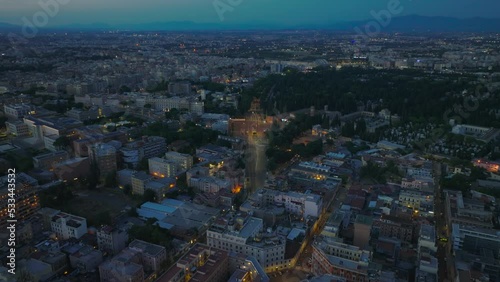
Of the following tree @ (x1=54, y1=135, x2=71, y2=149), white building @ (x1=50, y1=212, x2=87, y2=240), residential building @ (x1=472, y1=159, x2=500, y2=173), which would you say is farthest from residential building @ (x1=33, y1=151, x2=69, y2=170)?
residential building @ (x1=472, y1=159, x2=500, y2=173)

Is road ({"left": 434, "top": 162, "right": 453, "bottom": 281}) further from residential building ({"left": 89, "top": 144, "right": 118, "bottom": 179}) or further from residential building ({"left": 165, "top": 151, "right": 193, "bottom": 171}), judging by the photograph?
residential building ({"left": 89, "top": 144, "right": 118, "bottom": 179})

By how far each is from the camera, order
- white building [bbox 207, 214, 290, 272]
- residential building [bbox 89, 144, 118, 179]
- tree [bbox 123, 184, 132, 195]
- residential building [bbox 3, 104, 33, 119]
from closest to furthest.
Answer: white building [bbox 207, 214, 290, 272] → tree [bbox 123, 184, 132, 195] → residential building [bbox 89, 144, 118, 179] → residential building [bbox 3, 104, 33, 119]

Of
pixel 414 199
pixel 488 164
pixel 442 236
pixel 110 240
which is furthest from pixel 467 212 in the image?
pixel 110 240

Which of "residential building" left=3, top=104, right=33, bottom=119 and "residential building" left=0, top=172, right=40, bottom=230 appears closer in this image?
"residential building" left=0, top=172, right=40, bottom=230

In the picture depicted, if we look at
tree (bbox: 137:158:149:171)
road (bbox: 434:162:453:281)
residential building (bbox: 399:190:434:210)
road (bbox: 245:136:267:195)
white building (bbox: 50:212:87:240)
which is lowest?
road (bbox: 245:136:267:195)

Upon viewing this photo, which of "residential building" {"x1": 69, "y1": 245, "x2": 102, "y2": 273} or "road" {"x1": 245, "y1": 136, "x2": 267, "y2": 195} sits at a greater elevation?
"residential building" {"x1": 69, "y1": 245, "x2": 102, "y2": 273}

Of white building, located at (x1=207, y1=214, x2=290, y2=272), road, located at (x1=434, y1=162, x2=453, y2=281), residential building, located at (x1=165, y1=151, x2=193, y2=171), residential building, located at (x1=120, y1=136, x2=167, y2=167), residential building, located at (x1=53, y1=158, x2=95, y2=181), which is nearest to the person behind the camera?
white building, located at (x1=207, y1=214, x2=290, y2=272)

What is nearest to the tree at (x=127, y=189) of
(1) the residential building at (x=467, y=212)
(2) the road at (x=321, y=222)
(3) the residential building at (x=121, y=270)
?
(3) the residential building at (x=121, y=270)

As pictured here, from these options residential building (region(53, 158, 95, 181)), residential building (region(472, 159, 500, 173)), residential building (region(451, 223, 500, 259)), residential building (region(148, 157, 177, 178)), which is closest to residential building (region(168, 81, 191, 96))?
residential building (region(148, 157, 177, 178))
